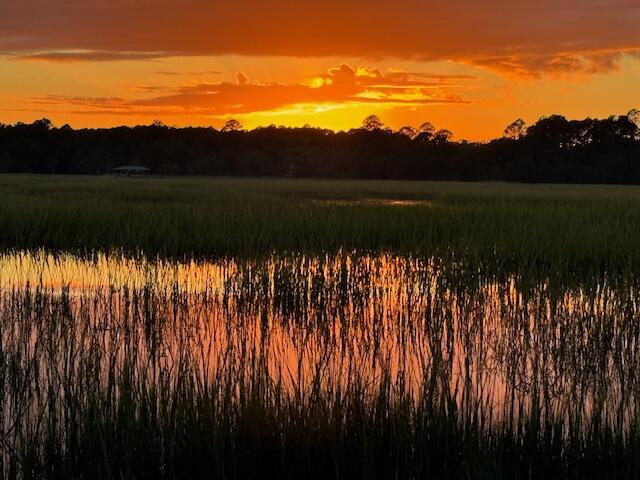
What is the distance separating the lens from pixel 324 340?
6207mm

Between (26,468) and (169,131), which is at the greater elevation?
(169,131)

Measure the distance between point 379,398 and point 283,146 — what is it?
3771 inches

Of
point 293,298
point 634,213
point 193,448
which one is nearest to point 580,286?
point 293,298

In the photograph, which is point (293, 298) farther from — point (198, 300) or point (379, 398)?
point (379, 398)

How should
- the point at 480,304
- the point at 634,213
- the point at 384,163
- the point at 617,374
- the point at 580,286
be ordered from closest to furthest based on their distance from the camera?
1. the point at 617,374
2. the point at 480,304
3. the point at 580,286
4. the point at 634,213
5. the point at 384,163

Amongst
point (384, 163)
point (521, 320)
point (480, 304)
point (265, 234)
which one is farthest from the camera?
point (384, 163)

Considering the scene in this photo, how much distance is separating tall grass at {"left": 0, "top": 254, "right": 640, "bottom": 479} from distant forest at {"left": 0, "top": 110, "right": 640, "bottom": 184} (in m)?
74.5

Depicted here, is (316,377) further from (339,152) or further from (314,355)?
(339,152)

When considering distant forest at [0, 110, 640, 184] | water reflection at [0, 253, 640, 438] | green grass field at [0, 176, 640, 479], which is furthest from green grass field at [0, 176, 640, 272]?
distant forest at [0, 110, 640, 184]

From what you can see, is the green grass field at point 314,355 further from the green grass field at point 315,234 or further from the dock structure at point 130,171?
the dock structure at point 130,171

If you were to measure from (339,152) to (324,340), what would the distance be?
288 feet

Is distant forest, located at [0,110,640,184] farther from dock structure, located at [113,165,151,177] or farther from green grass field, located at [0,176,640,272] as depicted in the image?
green grass field, located at [0,176,640,272]

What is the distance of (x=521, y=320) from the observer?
694 centimetres

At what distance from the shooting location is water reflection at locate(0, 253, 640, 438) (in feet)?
13.7
